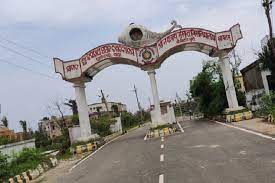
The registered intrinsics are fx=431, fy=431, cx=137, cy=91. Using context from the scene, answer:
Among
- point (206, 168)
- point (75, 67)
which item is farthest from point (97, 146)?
point (206, 168)

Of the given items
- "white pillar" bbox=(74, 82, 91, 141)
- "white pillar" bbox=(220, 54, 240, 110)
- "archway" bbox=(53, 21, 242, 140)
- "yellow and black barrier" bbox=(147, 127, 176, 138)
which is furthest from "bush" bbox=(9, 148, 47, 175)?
"white pillar" bbox=(220, 54, 240, 110)

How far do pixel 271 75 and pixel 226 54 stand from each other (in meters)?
4.08

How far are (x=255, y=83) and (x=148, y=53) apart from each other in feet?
44.8

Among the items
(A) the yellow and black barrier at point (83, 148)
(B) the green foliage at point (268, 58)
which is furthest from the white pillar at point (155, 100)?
(B) the green foliage at point (268, 58)

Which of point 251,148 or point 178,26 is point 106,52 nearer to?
point 178,26

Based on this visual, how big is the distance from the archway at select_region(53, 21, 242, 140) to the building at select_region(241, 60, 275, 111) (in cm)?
443

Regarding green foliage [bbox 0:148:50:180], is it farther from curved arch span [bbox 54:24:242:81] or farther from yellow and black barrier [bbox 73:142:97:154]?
curved arch span [bbox 54:24:242:81]

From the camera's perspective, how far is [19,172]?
63.5 ft

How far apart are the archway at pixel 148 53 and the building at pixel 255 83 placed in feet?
14.5

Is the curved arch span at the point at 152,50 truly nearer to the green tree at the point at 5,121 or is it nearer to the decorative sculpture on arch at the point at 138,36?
the decorative sculpture on arch at the point at 138,36

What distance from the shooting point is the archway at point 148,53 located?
31781 millimetres

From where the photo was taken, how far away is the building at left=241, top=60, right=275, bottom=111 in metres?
36.0

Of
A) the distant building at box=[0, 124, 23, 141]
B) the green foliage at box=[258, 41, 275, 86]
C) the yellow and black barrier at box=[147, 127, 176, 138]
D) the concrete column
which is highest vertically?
the green foliage at box=[258, 41, 275, 86]

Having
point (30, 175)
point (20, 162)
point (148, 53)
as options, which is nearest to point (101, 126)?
point (148, 53)
